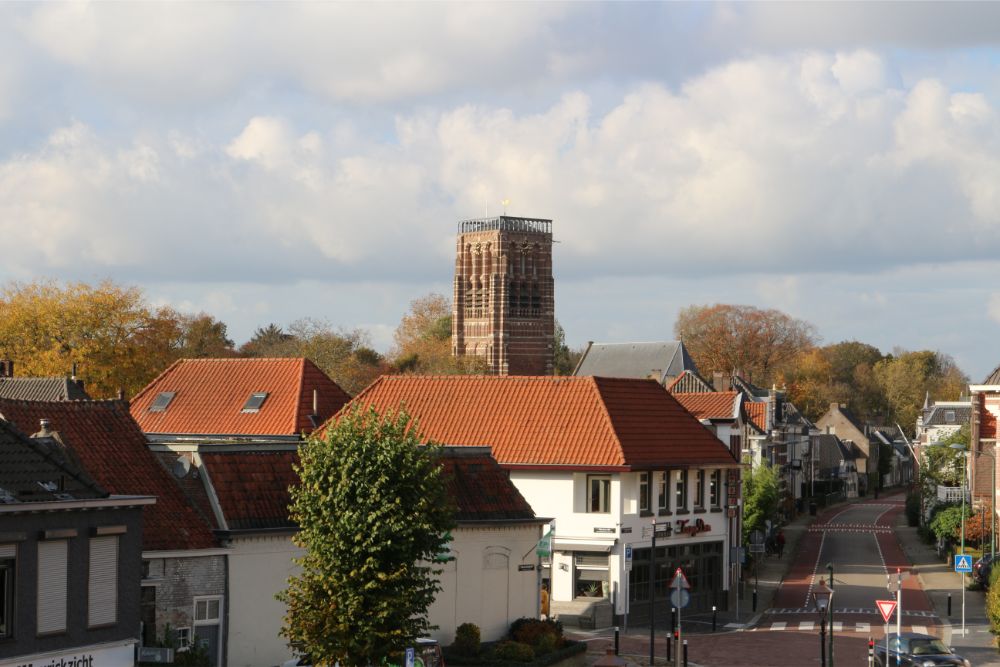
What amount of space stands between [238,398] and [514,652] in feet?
87.6

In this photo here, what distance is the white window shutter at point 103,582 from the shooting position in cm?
2558

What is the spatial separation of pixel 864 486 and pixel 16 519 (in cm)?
13028

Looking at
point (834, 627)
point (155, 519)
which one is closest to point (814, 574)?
point (834, 627)

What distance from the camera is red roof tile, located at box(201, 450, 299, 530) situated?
3362 cm

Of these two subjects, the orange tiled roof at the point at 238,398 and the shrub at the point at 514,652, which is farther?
the orange tiled roof at the point at 238,398

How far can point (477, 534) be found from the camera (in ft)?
127

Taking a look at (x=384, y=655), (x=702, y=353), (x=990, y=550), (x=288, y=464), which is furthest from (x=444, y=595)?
(x=702, y=353)

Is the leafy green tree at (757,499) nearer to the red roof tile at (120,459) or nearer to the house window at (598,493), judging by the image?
the house window at (598,493)

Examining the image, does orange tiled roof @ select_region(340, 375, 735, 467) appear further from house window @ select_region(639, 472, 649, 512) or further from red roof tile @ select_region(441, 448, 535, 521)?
red roof tile @ select_region(441, 448, 535, 521)

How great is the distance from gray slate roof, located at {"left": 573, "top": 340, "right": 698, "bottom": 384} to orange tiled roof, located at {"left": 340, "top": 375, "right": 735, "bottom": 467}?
63.2 meters

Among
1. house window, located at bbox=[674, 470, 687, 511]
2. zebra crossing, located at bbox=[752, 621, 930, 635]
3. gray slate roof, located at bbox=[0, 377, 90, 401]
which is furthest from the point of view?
gray slate roof, located at bbox=[0, 377, 90, 401]

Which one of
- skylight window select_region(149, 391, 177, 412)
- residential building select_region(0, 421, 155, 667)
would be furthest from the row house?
residential building select_region(0, 421, 155, 667)

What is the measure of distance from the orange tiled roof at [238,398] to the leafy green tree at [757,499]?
1908 centimetres

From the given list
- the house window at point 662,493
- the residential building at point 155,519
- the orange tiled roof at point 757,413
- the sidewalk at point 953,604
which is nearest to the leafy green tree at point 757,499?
the sidewalk at point 953,604
